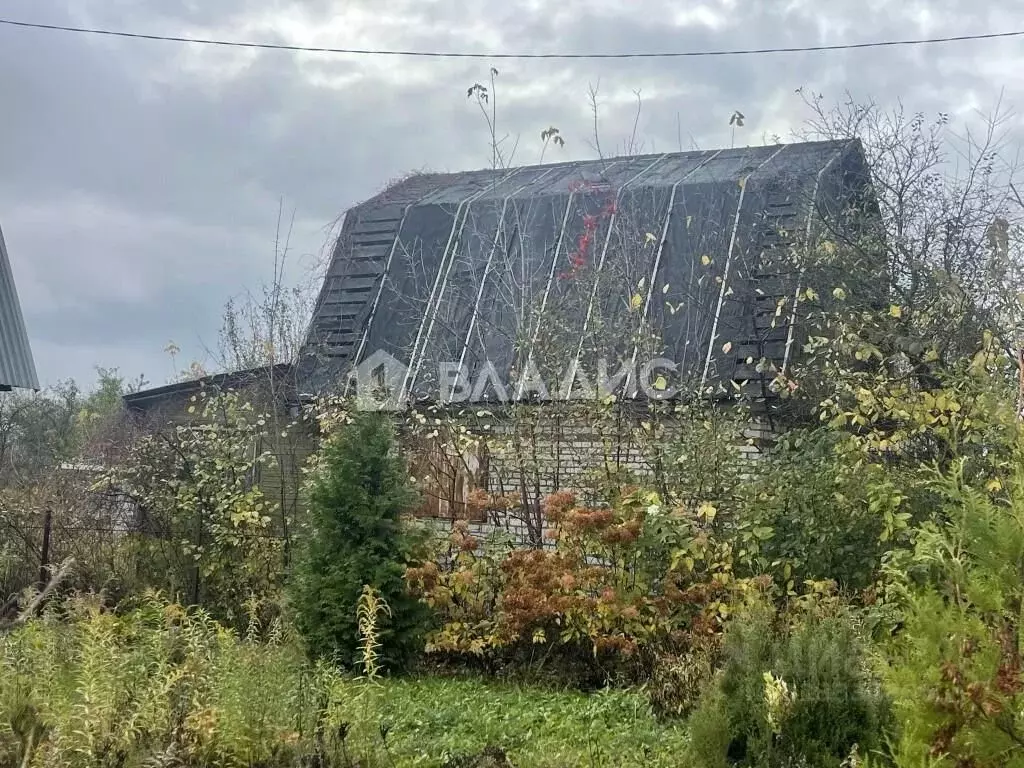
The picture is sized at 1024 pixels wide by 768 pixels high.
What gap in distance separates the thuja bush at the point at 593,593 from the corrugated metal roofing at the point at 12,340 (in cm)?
815

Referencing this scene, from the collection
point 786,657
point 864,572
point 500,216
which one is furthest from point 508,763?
point 500,216

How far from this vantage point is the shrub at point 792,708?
391 cm

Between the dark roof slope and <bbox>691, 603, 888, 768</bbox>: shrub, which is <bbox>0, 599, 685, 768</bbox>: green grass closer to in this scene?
<bbox>691, 603, 888, 768</bbox>: shrub

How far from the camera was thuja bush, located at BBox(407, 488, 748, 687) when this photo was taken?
271 inches

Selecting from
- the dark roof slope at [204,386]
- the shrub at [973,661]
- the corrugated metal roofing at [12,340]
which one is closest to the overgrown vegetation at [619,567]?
the shrub at [973,661]

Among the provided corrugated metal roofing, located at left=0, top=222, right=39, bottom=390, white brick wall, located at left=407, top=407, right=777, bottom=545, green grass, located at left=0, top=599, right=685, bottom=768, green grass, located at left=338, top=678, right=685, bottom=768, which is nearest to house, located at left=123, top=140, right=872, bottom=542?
white brick wall, located at left=407, top=407, right=777, bottom=545

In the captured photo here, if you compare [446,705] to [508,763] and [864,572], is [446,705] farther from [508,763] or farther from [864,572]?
[864,572]

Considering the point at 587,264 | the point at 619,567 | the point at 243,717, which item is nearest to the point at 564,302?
the point at 587,264

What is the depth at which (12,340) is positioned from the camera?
13.3 metres

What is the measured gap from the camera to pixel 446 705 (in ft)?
19.9

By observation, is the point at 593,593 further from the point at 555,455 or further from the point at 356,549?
the point at 356,549

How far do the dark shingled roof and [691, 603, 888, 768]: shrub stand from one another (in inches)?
208

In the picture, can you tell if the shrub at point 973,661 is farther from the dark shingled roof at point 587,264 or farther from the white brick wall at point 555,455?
the dark shingled roof at point 587,264

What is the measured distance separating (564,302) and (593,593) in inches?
149
